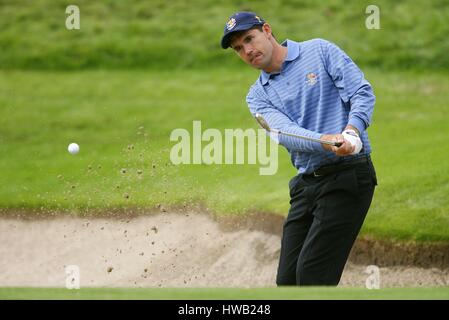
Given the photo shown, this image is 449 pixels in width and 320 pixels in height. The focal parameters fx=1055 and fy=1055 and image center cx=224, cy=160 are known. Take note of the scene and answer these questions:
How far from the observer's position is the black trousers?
7.40 m

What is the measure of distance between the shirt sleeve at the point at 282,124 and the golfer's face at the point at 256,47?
0.80 feet

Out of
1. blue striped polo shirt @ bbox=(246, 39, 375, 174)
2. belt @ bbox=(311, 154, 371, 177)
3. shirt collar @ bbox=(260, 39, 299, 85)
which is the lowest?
belt @ bbox=(311, 154, 371, 177)

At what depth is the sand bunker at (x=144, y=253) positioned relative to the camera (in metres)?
13.1

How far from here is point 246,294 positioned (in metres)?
7.09

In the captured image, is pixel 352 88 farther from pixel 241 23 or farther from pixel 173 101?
pixel 173 101

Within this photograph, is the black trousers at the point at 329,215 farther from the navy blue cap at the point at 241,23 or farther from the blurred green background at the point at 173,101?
the blurred green background at the point at 173,101

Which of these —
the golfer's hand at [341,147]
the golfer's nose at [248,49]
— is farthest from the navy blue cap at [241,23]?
the golfer's hand at [341,147]

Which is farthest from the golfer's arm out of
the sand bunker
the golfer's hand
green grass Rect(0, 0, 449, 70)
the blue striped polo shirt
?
green grass Rect(0, 0, 449, 70)

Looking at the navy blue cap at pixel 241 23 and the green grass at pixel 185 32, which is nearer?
the navy blue cap at pixel 241 23

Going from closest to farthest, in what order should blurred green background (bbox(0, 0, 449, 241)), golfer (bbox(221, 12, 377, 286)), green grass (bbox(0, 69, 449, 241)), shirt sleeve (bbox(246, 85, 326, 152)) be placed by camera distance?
shirt sleeve (bbox(246, 85, 326, 152)) → golfer (bbox(221, 12, 377, 286)) → green grass (bbox(0, 69, 449, 241)) → blurred green background (bbox(0, 0, 449, 241))

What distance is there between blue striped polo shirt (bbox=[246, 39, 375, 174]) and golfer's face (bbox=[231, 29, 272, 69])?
13cm

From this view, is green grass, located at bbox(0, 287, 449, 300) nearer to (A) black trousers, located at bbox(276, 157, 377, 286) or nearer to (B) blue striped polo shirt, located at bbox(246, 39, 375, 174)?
(A) black trousers, located at bbox(276, 157, 377, 286)

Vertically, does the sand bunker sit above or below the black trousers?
below

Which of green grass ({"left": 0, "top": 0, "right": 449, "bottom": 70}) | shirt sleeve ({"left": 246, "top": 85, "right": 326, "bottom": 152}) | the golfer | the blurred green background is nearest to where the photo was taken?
shirt sleeve ({"left": 246, "top": 85, "right": 326, "bottom": 152})
